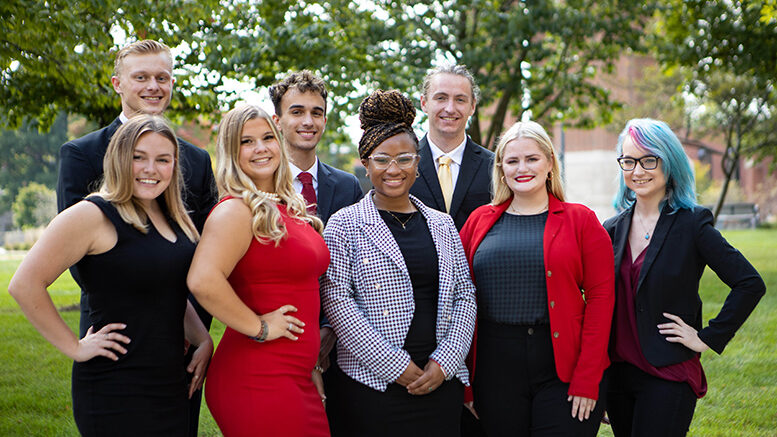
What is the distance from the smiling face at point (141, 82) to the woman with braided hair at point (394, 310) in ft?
4.13

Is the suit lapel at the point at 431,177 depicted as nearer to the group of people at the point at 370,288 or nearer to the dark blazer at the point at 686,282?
the group of people at the point at 370,288

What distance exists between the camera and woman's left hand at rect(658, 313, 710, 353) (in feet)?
11.8

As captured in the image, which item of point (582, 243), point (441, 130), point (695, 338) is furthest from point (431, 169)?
point (695, 338)

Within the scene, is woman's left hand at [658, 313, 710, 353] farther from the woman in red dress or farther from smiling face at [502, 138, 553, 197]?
the woman in red dress

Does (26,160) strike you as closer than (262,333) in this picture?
No

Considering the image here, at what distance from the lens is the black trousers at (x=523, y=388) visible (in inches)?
140

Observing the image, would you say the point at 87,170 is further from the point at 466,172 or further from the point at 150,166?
the point at 466,172

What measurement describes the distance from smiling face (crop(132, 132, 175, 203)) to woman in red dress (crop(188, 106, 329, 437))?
25 centimetres

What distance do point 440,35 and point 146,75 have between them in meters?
11.1

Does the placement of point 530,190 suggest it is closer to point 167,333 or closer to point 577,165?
point 167,333

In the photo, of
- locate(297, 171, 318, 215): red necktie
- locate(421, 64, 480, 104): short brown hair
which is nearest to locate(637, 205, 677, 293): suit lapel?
locate(421, 64, 480, 104): short brown hair

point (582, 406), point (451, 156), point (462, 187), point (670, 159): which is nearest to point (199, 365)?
point (582, 406)

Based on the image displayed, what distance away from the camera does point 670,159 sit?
3.81 metres

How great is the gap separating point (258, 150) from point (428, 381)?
55.1 inches
